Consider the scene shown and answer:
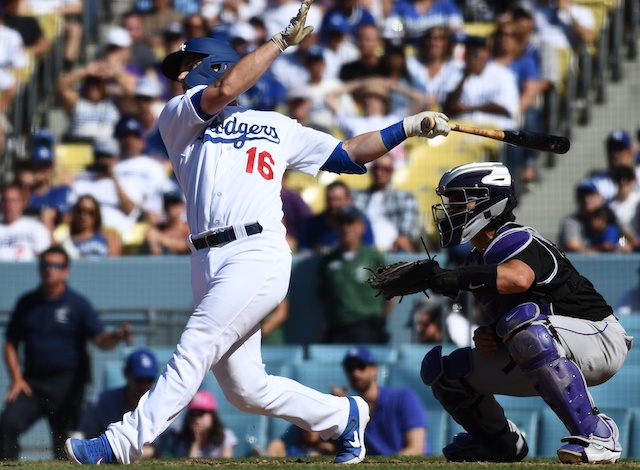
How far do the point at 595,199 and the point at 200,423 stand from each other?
378 cm

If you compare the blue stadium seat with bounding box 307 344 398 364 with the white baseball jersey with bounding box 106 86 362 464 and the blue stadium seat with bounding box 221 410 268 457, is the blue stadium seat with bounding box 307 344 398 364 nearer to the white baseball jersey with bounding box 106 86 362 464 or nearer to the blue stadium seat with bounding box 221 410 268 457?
the blue stadium seat with bounding box 221 410 268 457

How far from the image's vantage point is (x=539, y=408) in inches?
330

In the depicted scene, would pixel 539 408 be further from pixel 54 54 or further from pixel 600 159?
pixel 54 54

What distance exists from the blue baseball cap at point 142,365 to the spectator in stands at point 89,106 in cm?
393

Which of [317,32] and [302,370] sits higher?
[317,32]

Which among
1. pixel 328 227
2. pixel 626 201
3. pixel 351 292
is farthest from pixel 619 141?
pixel 351 292

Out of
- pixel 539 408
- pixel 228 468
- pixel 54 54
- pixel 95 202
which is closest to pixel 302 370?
pixel 539 408

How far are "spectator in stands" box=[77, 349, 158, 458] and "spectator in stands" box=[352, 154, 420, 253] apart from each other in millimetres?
2270

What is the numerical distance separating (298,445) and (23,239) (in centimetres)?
370

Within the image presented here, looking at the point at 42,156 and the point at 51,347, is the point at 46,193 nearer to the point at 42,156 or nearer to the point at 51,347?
the point at 42,156

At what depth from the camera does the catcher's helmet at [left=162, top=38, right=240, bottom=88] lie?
5.78m

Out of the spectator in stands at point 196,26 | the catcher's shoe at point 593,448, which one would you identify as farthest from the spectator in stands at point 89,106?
the catcher's shoe at point 593,448

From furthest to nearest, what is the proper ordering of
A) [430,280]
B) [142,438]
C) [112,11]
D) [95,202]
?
[112,11] < [95,202] < [430,280] < [142,438]

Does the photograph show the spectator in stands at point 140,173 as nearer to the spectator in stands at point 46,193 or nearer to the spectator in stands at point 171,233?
the spectator in stands at point 171,233
